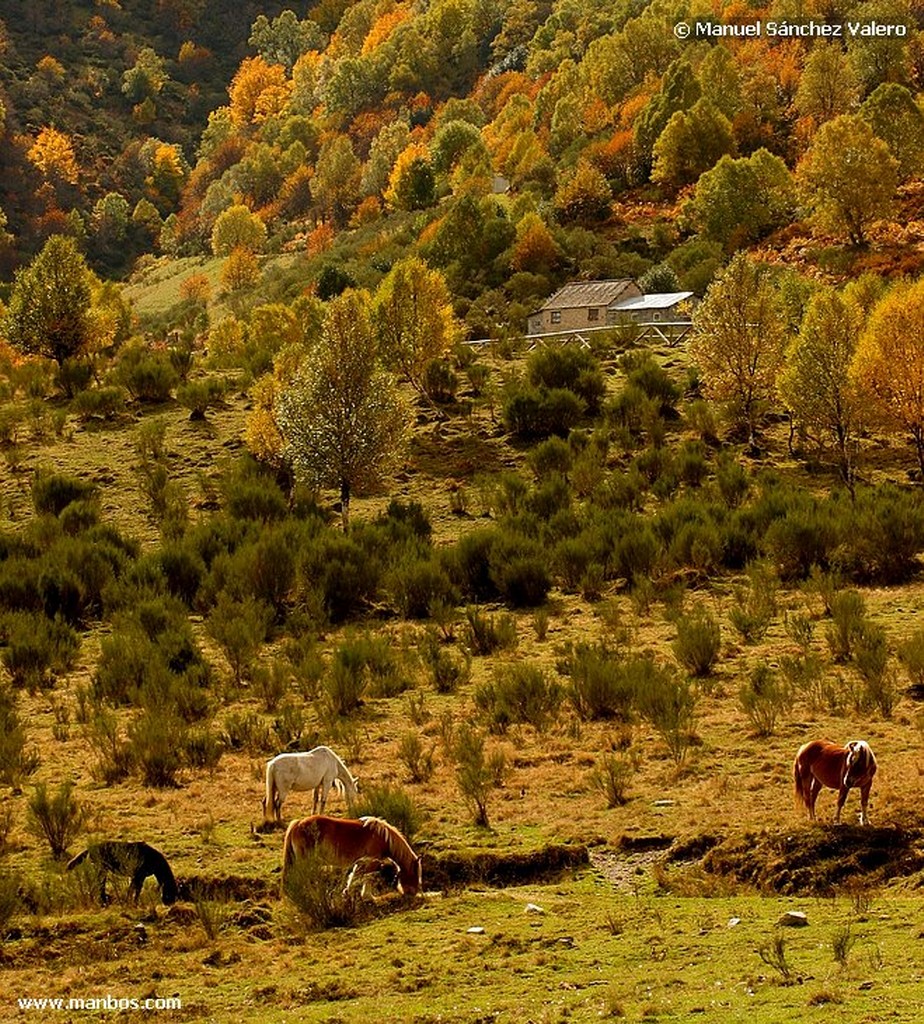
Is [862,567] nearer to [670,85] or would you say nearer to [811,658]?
[811,658]

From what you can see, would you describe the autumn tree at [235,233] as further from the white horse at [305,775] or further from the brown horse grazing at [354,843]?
the brown horse grazing at [354,843]

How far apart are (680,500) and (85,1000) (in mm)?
26194

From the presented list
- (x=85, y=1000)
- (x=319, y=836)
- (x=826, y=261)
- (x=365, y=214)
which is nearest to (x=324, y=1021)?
(x=85, y=1000)

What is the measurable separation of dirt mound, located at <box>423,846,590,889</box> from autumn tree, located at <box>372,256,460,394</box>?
3480cm

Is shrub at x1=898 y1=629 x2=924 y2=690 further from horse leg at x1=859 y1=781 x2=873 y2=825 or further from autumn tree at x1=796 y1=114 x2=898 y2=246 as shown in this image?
autumn tree at x1=796 y1=114 x2=898 y2=246

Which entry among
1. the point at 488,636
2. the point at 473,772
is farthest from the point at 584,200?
the point at 473,772

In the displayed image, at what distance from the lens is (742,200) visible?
3009 inches

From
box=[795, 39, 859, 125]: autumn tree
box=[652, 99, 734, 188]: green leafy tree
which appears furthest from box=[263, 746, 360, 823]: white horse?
box=[795, 39, 859, 125]: autumn tree

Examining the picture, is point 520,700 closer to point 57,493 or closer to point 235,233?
point 57,493

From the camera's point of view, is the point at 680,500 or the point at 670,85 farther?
the point at 670,85

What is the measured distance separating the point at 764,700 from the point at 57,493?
83.5ft

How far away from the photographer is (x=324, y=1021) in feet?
28.4

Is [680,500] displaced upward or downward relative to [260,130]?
downward

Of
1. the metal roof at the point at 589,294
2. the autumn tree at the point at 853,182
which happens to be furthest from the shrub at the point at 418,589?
the autumn tree at the point at 853,182
